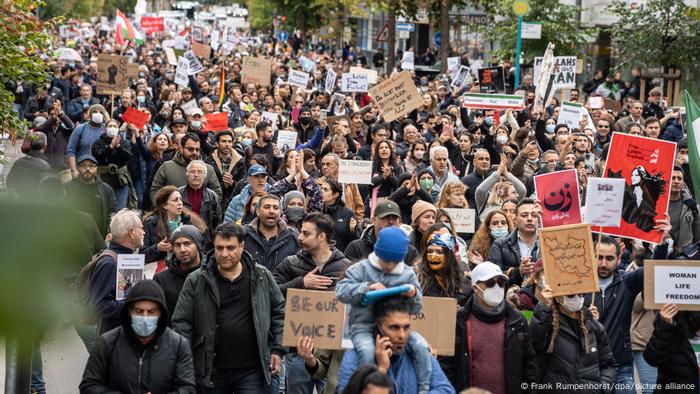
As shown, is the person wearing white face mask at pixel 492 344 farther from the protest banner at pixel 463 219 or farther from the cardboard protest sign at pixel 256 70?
the cardboard protest sign at pixel 256 70

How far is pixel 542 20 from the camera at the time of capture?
34.3 m

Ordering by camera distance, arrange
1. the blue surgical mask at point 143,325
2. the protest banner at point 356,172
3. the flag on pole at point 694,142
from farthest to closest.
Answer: the protest banner at point 356,172
the flag on pole at point 694,142
the blue surgical mask at point 143,325

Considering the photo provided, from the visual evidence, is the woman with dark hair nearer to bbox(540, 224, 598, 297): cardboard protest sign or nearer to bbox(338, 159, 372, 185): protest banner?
bbox(338, 159, 372, 185): protest banner

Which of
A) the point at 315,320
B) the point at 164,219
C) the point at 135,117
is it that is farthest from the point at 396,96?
Answer: the point at 315,320

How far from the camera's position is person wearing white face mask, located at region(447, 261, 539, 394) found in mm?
5691

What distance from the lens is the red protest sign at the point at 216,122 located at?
51.3ft

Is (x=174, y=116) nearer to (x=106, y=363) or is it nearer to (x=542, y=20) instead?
(x=106, y=363)

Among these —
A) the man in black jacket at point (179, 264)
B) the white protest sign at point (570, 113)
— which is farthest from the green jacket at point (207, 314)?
the white protest sign at point (570, 113)

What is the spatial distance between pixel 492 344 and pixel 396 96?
35.5 feet

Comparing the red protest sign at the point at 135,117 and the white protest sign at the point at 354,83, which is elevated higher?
the red protest sign at the point at 135,117

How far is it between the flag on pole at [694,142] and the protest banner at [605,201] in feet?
3.60

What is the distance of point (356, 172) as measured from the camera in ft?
36.9

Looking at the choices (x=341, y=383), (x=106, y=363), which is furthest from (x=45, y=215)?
(x=106, y=363)

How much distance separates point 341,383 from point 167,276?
94.6 inches
